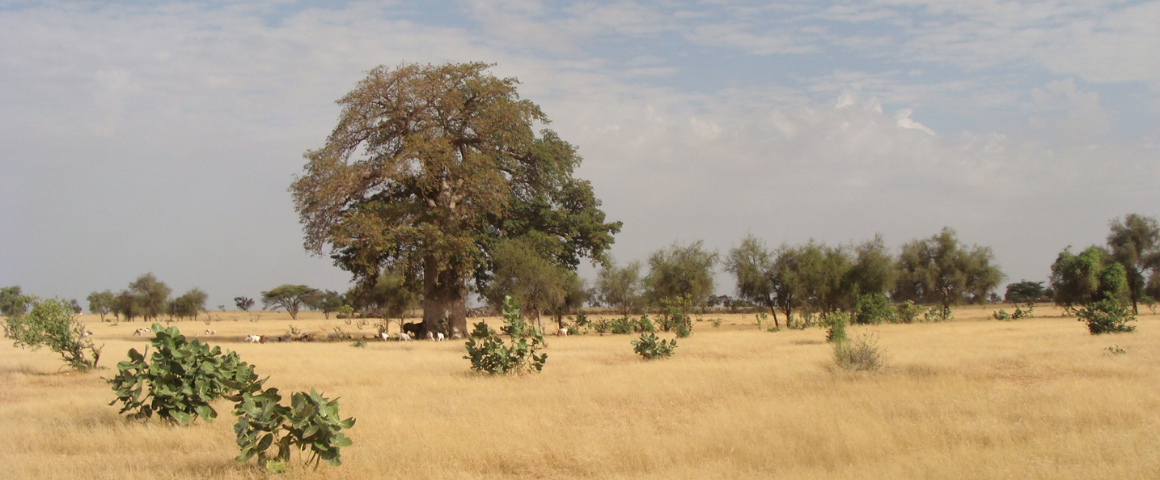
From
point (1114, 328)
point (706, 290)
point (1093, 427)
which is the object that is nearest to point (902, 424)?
point (1093, 427)

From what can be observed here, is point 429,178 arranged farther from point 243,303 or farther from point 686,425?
point 243,303

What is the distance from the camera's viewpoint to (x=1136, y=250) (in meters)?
50.6

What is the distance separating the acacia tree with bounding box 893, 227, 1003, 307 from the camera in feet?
168

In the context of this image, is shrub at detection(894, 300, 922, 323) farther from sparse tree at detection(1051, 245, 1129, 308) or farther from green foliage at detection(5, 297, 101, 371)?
green foliage at detection(5, 297, 101, 371)

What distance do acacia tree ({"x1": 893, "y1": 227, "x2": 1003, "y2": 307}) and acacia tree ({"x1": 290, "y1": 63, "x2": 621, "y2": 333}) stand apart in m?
31.6

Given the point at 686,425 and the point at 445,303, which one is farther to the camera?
the point at 445,303

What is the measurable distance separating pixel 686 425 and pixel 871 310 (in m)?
33.9

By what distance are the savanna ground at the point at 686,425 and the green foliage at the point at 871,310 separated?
24.1m

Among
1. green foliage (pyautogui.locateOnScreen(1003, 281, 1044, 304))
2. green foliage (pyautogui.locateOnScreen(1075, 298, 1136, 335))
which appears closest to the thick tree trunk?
green foliage (pyautogui.locateOnScreen(1075, 298, 1136, 335))

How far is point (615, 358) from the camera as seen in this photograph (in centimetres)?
2052

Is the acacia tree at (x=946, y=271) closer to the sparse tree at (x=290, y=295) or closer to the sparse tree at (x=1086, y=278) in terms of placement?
the sparse tree at (x=1086, y=278)

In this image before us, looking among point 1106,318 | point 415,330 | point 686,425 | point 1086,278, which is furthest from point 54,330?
point 1086,278

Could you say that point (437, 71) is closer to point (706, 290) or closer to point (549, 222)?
point (549, 222)

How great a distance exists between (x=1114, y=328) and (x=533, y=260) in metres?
21.6
